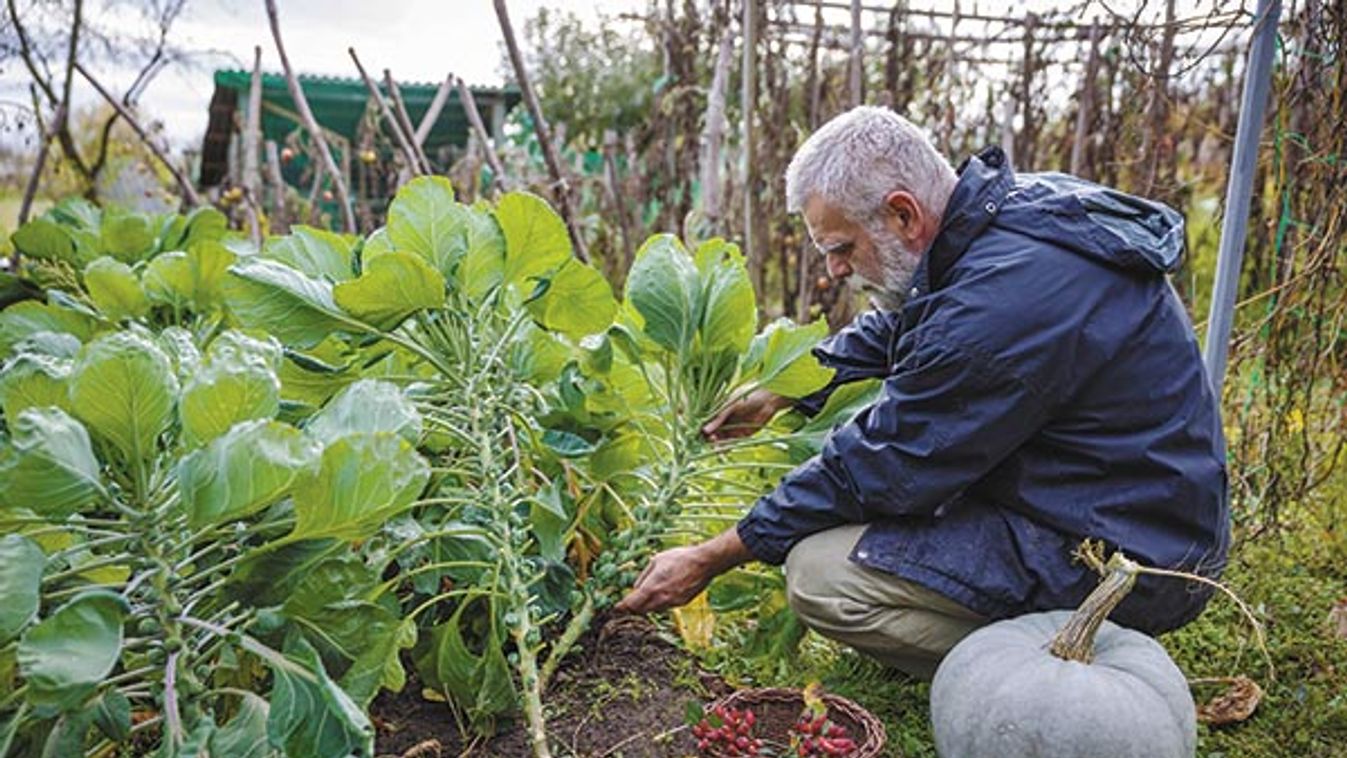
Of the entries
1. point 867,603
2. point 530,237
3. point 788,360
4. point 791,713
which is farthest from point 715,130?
point 791,713

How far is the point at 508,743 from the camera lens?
2119 mm

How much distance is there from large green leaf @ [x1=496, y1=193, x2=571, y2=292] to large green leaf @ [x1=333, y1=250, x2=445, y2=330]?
0.75 ft

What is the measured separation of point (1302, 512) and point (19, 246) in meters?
4.73

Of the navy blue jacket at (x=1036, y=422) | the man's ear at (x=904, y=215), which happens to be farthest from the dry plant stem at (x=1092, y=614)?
the man's ear at (x=904, y=215)

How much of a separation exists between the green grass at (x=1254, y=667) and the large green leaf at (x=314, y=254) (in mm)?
1259

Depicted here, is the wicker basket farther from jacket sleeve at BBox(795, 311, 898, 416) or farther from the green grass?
jacket sleeve at BBox(795, 311, 898, 416)

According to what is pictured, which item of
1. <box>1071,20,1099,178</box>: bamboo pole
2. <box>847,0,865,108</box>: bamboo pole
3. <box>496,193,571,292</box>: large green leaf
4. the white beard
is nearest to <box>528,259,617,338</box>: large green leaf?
<box>496,193,571,292</box>: large green leaf

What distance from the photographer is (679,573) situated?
7.28 feet

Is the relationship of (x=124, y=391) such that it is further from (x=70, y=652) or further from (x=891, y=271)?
(x=891, y=271)

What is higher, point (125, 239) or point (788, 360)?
point (125, 239)

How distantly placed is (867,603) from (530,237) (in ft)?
3.43

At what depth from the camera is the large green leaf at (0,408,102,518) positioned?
1321 millimetres

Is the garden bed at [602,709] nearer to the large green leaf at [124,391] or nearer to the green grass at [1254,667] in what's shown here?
the green grass at [1254,667]

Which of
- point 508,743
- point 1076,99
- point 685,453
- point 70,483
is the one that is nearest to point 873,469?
point 685,453
